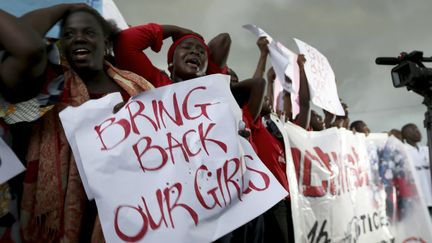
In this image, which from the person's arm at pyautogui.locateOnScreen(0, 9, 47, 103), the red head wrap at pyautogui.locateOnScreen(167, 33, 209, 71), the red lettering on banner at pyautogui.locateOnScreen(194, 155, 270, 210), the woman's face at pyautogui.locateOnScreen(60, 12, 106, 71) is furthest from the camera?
the red head wrap at pyautogui.locateOnScreen(167, 33, 209, 71)

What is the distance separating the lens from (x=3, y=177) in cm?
143

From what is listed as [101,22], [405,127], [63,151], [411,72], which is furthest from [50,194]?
[405,127]

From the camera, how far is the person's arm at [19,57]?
1.42 metres

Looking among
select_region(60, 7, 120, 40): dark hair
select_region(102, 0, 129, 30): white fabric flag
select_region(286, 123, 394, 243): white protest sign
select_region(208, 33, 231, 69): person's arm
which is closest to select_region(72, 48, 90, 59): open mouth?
select_region(60, 7, 120, 40): dark hair

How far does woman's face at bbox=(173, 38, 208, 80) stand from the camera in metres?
2.24

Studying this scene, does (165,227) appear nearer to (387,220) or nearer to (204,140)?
(204,140)

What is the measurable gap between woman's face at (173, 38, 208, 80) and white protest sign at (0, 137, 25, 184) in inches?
38.3

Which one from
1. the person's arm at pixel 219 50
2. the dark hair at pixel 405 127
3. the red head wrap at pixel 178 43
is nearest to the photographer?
the red head wrap at pixel 178 43

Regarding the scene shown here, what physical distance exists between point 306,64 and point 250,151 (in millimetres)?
2075

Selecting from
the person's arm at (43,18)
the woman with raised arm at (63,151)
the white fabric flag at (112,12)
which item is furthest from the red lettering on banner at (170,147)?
the white fabric flag at (112,12)

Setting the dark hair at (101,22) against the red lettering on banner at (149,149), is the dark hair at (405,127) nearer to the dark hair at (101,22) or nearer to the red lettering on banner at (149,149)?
the dark hair at (101,22)

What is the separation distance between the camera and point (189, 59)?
7.44 feet

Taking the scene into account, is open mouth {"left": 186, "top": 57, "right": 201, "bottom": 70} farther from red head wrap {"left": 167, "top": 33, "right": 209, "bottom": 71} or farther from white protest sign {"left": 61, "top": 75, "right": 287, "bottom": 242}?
white protest sign {"left": 61, "top": 75, "right": 287, "bottom": 242}

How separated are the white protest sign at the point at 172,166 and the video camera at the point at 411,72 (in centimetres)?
143
